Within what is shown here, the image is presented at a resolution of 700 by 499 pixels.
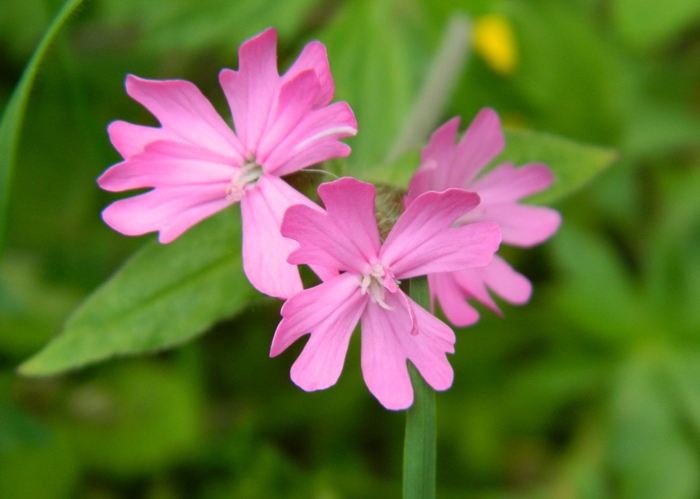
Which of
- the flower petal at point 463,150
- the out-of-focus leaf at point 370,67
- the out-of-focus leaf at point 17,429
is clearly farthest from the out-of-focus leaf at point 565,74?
the out-of-focus leaf at point 17,429

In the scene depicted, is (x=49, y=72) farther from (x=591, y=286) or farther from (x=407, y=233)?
(x=591, y=286)

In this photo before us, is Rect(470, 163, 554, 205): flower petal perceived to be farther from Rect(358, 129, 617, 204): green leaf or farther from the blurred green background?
the blurred green background

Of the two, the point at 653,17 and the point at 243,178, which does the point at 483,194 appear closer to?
the point at 243,178

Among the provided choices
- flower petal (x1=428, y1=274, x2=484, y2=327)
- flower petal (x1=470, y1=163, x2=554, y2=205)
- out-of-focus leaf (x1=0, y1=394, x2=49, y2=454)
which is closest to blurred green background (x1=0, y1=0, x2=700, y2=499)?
out-of-focus leaf (x1=0, y1=394, x2=49, y2=454)

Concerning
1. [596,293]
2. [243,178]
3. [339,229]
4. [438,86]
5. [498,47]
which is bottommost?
[339,229]

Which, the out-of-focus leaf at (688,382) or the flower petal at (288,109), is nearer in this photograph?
the flower petal at (288,109)

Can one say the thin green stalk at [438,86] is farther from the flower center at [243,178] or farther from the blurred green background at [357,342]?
the flower center at [243,178]

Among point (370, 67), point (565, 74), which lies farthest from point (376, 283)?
point (565, 74)
